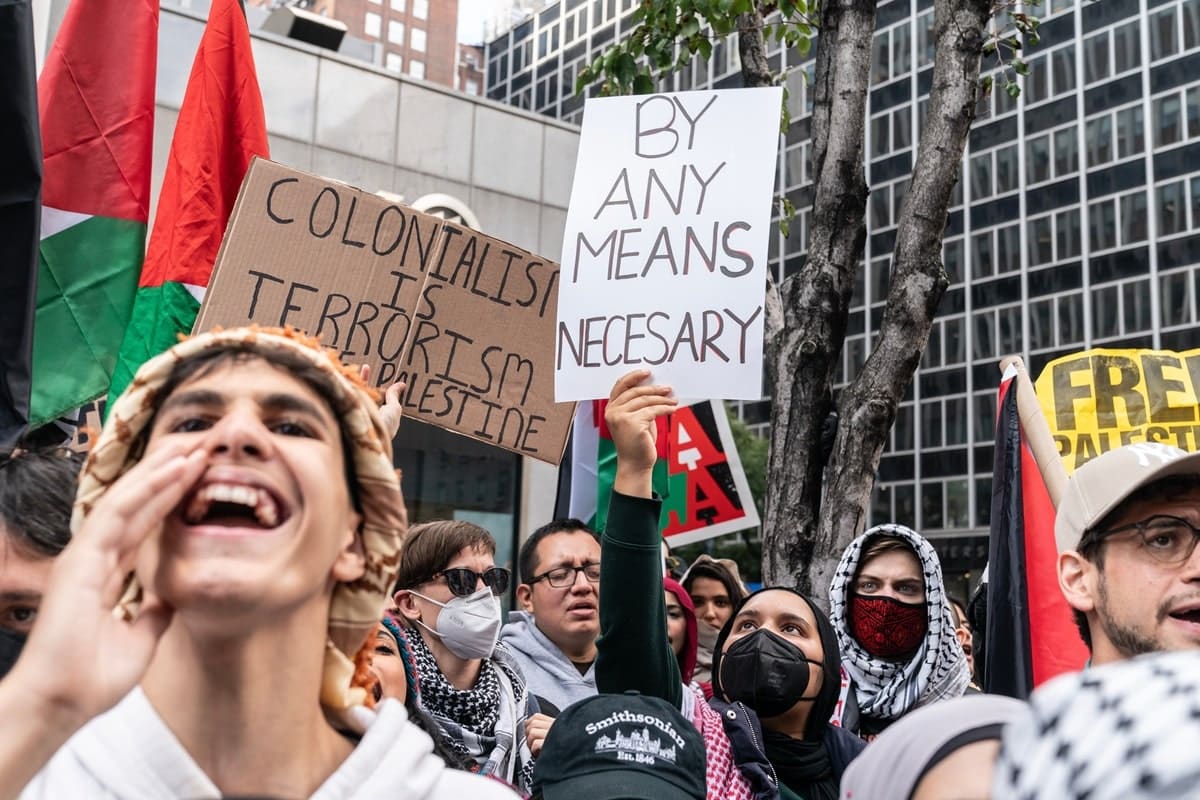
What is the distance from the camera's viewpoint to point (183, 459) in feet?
5.40

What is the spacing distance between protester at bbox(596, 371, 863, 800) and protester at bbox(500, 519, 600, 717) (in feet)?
2.02

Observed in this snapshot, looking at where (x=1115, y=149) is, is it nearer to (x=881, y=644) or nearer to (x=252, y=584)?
(x=881, y=644)

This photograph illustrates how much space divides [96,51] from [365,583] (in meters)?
3.36

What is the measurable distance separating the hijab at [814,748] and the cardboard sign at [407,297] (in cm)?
118

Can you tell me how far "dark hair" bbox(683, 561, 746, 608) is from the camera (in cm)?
597

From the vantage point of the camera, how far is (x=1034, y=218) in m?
39.6

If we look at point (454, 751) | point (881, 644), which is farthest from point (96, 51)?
point (881, 644)

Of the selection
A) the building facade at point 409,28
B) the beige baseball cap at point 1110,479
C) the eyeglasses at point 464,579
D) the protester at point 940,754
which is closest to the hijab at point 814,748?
the eyeglasses at point 464,579

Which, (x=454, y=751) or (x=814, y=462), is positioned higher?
(x=814, y=462)

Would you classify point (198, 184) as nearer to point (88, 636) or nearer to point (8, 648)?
point (8, 648)

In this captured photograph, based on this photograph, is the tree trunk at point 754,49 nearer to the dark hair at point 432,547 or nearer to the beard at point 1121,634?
the dark hair at point 432,547

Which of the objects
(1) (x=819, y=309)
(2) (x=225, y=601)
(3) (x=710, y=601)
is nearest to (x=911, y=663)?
(3) (x=710, y=601)

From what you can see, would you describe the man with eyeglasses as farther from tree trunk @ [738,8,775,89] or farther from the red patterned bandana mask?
tree trunk @ [738,8,775,89]

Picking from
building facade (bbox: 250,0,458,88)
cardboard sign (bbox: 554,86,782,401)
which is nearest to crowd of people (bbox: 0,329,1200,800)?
cardboard sign (bbox: 554,86,782,401)
